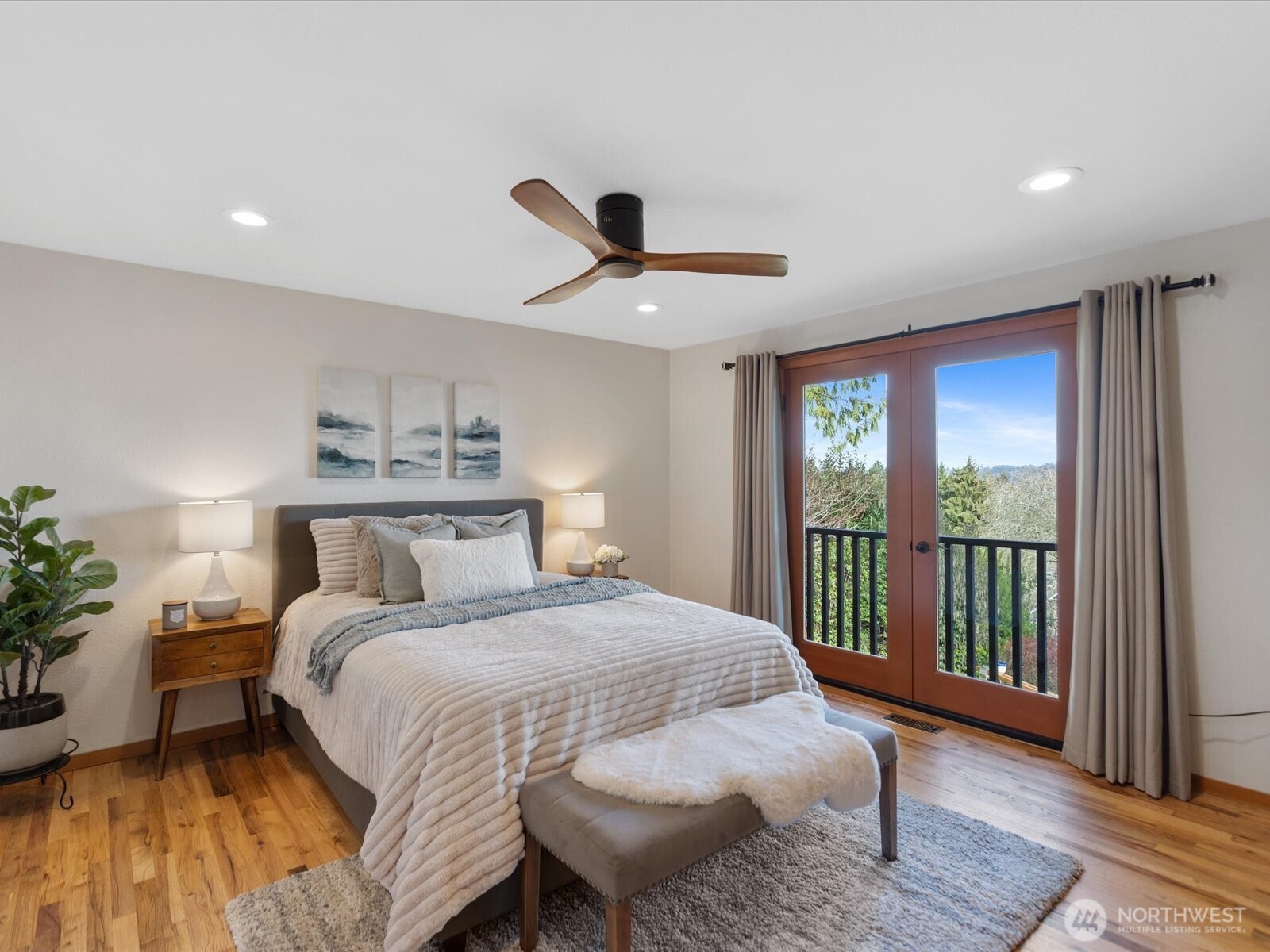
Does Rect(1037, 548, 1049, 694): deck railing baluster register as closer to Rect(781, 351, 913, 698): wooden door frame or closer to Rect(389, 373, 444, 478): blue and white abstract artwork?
Rect(781, 351, 913, 698): wooden door frame

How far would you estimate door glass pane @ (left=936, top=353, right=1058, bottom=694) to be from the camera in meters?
3.32

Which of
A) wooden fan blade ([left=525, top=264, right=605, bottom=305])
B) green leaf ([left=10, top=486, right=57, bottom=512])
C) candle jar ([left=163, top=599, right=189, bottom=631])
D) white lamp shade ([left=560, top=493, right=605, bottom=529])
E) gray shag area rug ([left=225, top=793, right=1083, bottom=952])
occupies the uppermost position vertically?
wooden fan blade ([left=525, top=264, right=605, bottom=305])

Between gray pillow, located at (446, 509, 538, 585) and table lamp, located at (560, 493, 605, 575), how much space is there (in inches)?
14.6

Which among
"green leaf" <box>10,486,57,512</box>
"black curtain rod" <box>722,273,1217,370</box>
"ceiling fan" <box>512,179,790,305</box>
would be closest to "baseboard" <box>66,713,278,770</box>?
"green leaf" <box>10,486,57,512</box>

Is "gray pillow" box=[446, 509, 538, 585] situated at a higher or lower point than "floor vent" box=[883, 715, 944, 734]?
higher

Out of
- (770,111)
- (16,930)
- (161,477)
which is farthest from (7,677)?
(770,111)

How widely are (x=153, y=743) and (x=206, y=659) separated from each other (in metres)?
0.69

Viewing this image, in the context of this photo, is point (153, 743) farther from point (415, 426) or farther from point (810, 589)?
point (810, 589)

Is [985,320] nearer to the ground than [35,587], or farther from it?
farther from it

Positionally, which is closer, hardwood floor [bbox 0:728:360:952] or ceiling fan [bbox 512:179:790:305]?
hardwood floor [bbox 0:728:360:952]

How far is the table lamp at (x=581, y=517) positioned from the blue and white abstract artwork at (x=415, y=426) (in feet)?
3.02

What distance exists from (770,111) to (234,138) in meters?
1.66

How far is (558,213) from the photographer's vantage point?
1.98 m

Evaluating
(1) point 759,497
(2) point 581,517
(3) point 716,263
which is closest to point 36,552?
(2) point 581,517
